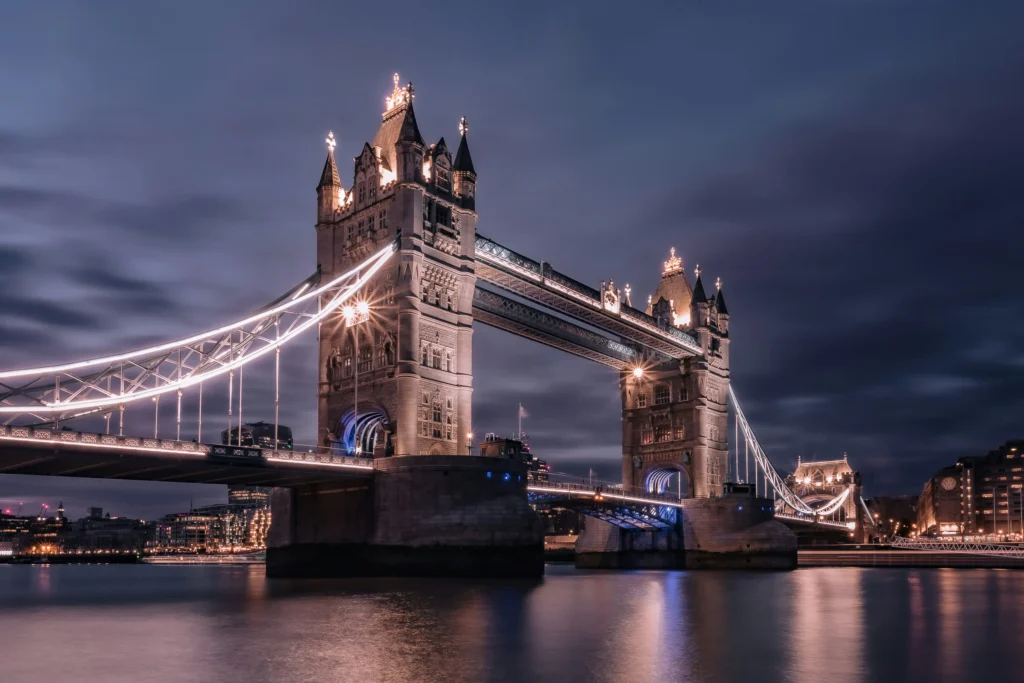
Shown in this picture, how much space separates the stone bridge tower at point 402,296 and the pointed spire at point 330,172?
0.28 feet

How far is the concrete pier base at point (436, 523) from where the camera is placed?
5300 cm

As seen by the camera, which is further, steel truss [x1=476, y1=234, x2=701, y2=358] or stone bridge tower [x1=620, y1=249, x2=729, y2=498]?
stone bridge tower [x1=620, y1=249, x2=729, y2=498]

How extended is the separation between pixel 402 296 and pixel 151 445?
18.6 m

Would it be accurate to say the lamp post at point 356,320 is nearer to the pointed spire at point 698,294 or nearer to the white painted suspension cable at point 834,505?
the pointed spire at point 698,294

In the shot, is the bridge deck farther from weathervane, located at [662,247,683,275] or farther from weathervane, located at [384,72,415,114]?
weathervane, located at [662,247,683,275]

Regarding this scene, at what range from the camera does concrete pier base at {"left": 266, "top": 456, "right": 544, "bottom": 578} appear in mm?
53000

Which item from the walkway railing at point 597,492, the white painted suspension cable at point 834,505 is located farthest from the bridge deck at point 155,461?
the white painted suspension cable at point 834,505

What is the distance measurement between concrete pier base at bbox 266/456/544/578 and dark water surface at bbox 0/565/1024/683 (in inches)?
275

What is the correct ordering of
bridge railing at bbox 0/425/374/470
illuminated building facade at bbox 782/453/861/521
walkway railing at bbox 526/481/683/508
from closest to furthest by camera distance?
bridge railing at bbox 0/425/374/470
walkway railing at bbox 526/481/683/508
illuminated building facade at bbox 782/453/861/521

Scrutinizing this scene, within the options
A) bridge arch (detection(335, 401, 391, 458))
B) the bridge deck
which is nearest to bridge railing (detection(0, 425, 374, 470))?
the bridge deck

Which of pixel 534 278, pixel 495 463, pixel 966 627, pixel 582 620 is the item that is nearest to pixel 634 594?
pixel 495 463

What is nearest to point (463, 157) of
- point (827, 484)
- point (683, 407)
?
point (683, 407)

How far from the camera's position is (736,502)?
85625 mm

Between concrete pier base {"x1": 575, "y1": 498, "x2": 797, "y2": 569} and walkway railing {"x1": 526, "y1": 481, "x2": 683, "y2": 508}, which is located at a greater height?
walkway railing {"x1": 526, "y1": 481, "x2": 683, "y2": 508}
